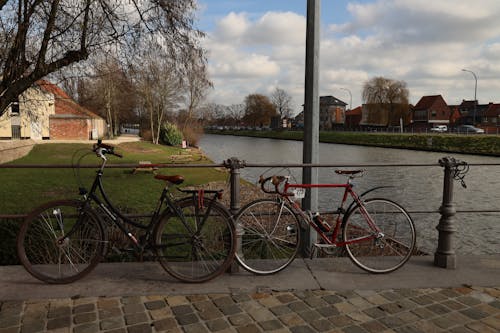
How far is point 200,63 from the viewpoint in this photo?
25.6ft

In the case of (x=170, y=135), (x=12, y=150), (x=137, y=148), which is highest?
(x=170, y=135)

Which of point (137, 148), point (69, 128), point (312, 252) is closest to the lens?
point (312, 252)

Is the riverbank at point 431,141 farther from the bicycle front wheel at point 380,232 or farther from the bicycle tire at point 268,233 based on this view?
the bicycle tire at point 268,233

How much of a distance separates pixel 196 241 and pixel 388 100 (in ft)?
267

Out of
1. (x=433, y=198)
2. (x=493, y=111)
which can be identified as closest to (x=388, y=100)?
(x=493, y=111)

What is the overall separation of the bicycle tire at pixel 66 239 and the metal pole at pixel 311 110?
222 cm

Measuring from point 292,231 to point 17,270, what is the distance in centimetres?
265

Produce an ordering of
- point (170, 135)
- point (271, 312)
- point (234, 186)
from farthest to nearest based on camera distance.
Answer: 1. point (170, 135)
2. point (234, 186)
3. point (271, 312)

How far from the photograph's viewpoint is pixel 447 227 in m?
4.36

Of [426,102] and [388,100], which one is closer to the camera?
[388,100]

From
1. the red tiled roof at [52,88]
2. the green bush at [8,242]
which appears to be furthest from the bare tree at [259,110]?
the green bush at [8,242]

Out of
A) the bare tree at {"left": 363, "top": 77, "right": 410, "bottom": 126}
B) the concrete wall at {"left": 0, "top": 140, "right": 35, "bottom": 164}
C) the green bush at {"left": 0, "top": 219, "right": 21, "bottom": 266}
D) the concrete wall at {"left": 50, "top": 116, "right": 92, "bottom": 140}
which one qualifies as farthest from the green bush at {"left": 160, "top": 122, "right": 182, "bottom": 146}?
the bare tree at {"left": 363, "top": 77, "right": 410, "bottom": 126}

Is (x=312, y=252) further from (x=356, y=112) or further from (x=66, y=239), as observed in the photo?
(x=356, y=112)

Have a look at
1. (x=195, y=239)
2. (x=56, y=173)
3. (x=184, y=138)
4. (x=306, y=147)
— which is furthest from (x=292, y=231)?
(x=184, y=138)
